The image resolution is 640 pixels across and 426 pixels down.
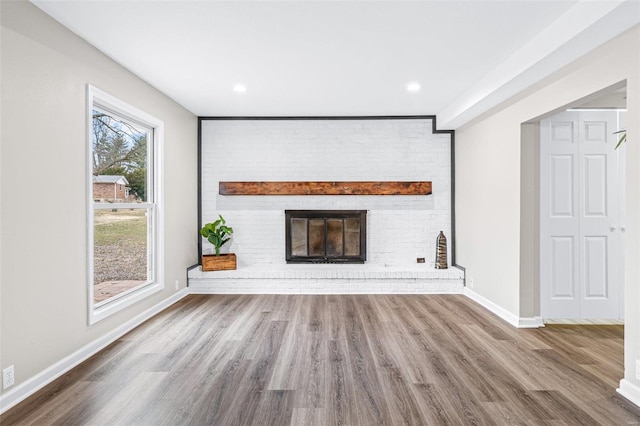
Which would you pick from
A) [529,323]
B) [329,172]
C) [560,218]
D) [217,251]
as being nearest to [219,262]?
[217,251]

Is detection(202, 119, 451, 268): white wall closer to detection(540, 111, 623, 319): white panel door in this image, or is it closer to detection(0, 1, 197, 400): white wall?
detection(540, 111, 623, 319): white panel door

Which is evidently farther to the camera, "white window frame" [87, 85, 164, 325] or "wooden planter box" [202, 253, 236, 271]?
"wooden planter box" [202, 253, 236, 271]

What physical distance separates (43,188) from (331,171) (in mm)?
3714

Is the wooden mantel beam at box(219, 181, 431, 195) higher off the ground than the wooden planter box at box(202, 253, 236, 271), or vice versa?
the wooden mantel beam at box(219, 181, 431, 195)

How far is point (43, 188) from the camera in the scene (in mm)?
2455

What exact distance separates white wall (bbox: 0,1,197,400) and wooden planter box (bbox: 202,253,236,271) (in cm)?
184

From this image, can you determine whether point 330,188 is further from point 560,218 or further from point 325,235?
point 560,218

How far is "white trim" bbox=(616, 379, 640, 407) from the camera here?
2.21 metres

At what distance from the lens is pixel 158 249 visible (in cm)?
419

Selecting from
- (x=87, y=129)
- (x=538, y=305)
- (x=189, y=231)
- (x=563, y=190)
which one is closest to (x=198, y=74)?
(x=87, y=129)

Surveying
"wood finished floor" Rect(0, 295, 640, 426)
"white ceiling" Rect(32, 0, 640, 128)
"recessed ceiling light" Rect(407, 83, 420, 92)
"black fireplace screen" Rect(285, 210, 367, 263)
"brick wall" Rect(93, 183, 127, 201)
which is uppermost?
"recessed ceiling light" Rect(407, 83, 420, 92)

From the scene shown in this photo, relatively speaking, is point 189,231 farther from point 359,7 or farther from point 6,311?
point 359,7

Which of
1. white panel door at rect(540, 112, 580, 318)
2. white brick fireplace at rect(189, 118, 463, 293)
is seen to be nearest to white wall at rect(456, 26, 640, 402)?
white panel door at rect(540, 112, 580, 318)

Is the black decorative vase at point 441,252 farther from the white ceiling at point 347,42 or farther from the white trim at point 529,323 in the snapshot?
the white ceiling at point 347,42
